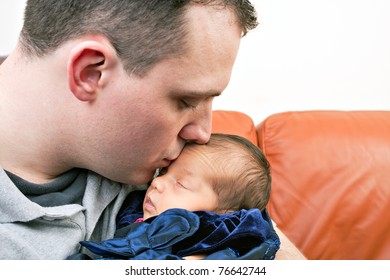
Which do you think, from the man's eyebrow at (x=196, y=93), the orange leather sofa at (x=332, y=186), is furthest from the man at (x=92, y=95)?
the orange leather sofa at (x=332, y=186)

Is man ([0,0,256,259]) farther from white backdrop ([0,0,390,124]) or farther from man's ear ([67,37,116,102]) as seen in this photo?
white backdrop ([0,0,390,124])

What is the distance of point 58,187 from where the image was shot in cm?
112

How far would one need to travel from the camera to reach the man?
0.97 meters

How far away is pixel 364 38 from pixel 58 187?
61.8 inches

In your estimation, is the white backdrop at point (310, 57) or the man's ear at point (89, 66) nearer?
the man's ear at point (89, 66)

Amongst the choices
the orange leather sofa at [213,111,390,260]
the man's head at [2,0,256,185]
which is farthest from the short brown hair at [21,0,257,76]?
the orange leather sofa at [213,111,390,260]

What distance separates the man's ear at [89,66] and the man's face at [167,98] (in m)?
0.03

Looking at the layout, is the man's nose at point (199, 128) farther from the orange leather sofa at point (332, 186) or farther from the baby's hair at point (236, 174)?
the orange leather sofa at point (332, 186)

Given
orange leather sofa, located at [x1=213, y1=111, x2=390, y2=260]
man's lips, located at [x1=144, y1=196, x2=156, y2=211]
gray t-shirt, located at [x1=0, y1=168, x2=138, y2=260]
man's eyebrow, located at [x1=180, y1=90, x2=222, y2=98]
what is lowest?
orange leather sofa, located at [x1=213, y1=111, x2=390, y2=260]

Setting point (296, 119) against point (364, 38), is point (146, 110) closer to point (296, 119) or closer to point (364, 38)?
point (296, 119)

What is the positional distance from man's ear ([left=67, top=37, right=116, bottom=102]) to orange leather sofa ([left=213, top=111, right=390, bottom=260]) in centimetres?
86

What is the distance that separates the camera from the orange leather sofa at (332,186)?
168 centimetres

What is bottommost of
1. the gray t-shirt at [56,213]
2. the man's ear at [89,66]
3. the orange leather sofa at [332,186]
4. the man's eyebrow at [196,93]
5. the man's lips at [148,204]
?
the orange leather sofa at [332,186]
